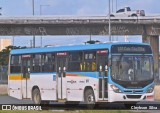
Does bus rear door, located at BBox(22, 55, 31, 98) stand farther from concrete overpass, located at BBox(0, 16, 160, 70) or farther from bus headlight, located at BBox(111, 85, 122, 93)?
concrete overpass, located at BBox(0, 16, 160, 70)

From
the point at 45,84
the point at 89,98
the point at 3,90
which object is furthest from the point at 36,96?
the point at 3,90

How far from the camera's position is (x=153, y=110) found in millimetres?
22328

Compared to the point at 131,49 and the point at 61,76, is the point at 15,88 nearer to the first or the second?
the point at 61,76

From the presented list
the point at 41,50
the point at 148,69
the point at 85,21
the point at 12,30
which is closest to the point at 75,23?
the point at 85,21

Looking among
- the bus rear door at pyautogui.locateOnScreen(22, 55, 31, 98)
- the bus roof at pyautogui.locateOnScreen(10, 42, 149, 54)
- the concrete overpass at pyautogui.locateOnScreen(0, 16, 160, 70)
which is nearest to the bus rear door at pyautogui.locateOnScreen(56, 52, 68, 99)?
the bus roof at pyautogui.locateOnScreen(10, 42, 149, 54)

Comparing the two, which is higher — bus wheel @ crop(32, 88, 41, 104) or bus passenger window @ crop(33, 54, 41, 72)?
bus passenger window @ crop(33, 54, 41, 72)

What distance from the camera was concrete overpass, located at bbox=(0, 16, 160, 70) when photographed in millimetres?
71875

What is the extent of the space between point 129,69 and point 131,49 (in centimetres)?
112

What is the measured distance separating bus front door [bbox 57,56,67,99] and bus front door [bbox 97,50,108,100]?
2.91 m

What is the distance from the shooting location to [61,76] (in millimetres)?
26734

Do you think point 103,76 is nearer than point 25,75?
Yes

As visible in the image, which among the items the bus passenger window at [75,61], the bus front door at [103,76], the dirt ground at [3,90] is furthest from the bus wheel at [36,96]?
the dirt ground at [3,90]

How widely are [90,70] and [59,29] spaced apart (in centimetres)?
4868

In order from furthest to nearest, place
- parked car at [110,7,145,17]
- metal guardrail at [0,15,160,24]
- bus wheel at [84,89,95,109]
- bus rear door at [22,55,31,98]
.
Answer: parked car at [110,7,145,17]
metal guardrail at [0,15,160,24]
bus rear door at [22,55,31,98]
bus wheel at [84,89,95,109]
